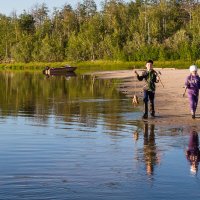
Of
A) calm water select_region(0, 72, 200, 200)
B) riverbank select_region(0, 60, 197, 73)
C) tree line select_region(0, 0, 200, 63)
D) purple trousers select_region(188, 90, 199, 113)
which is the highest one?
tree line select_region(0, 0, 200, 63)

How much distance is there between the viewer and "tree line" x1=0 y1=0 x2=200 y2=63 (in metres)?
100

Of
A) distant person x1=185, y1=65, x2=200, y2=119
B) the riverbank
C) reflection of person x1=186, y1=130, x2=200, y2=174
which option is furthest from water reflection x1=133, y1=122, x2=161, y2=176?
the riverbank

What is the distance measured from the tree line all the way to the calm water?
75170 millimetres

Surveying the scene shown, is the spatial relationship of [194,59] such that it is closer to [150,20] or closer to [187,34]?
[187,34]

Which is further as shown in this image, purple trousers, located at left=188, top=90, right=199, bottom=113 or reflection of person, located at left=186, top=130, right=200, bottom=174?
purple trousers, located at left=188, top=90, right=199, bottom=113

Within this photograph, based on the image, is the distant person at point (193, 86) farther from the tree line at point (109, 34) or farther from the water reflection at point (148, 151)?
the tree line at point (109, 34)

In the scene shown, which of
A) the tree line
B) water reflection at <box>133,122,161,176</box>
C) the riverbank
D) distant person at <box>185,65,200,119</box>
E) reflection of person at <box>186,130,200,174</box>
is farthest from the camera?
the tree line

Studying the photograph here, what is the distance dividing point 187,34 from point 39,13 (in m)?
72.2

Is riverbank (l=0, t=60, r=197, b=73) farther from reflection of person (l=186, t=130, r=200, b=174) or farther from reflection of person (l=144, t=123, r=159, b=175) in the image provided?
reflection of person (l=186, t=130, r=200, b=174)

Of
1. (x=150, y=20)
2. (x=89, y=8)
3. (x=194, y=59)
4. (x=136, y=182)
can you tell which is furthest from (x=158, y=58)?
(x=136, y=182)

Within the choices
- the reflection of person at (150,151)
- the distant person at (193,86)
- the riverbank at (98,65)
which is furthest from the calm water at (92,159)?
the riverbank at (98,65)

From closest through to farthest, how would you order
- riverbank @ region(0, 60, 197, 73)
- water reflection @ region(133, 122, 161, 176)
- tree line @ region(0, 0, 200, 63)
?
water reflection @ region(133, 122, 161, 176), riverbank @ region(0, 60, 197, 73), tree line @ region(0, 0, 200, 63)

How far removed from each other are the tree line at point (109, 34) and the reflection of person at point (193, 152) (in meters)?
77.4

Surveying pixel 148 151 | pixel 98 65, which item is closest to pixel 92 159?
pixel 148 151
